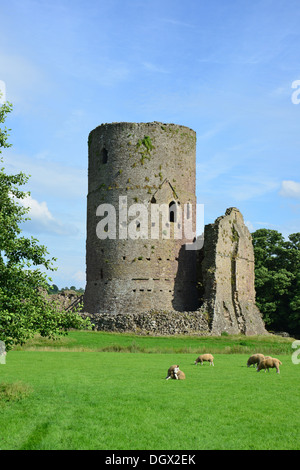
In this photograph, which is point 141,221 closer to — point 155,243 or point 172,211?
point 155,243

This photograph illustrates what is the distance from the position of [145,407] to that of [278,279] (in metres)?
37.3

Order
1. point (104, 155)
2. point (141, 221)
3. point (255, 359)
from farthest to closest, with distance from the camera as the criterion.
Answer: point (104, 155)
point (141, 221)
point (255, 359)

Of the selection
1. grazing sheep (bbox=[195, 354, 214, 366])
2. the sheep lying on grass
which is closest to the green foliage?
grazing sheep (bbox=[195, 354, 214, 366])

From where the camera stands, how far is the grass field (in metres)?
8.12

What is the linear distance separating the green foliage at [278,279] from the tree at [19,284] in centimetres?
3457

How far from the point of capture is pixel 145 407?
33.7ft

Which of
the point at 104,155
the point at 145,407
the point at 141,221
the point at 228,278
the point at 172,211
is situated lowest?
the point at 145,407

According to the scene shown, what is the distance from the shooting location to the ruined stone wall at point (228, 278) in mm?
37062

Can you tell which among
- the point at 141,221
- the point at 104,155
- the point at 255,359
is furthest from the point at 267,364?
the point at 104,155

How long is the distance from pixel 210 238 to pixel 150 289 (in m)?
5.74

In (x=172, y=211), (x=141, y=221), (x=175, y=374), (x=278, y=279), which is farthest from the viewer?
(x=278, y=279)

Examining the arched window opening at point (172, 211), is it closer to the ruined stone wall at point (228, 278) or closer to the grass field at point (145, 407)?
the ruined stone wall at point (228, 278)

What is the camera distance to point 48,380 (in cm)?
1410

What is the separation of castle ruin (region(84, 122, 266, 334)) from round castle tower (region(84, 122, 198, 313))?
0.24 ft
